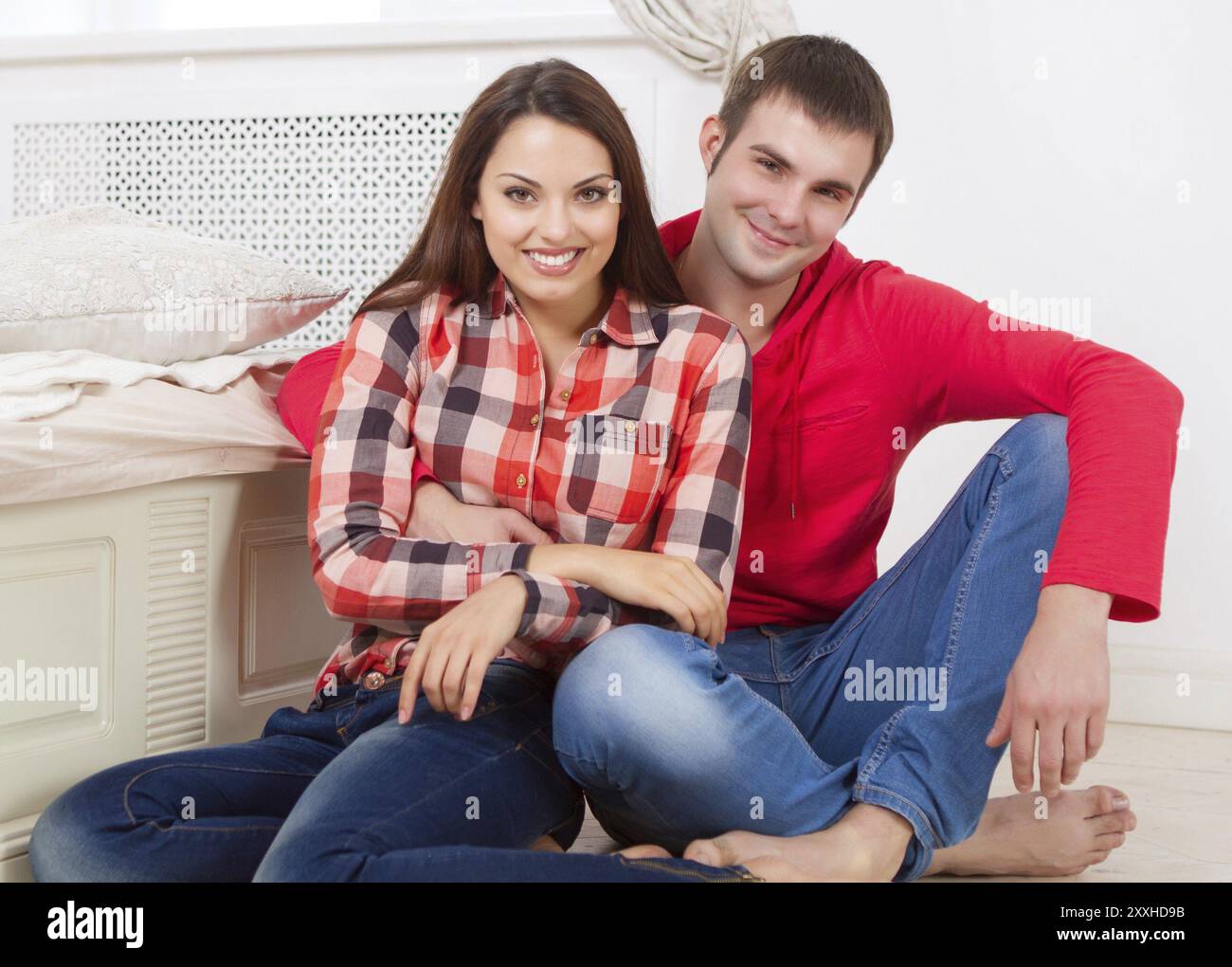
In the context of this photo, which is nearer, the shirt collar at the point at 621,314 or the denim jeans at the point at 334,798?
the denim jeans at the point at 334,798

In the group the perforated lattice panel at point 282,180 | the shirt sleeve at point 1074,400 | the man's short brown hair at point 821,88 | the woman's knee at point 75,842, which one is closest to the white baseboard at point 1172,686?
the shirt sleeve at point 1074,400

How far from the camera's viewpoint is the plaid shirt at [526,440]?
1061 millimetres

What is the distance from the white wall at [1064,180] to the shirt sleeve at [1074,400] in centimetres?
79

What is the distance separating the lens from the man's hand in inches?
35.8

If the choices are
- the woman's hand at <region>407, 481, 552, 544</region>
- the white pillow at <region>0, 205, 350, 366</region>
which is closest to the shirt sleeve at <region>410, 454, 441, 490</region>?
the woman's hand at <region>407, 481, 552, 544</region>

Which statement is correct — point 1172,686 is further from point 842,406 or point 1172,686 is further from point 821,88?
point 821,88

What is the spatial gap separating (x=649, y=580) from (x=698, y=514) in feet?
0.30

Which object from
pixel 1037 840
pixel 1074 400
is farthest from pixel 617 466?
pixel 1037 840

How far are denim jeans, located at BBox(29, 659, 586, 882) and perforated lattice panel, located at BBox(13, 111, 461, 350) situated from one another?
1.18 metres

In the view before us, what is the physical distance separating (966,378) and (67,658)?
869 mm

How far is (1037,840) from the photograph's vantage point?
1172 millimetres

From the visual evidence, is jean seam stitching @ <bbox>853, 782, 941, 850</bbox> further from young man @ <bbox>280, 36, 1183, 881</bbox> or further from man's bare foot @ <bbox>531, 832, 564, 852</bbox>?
man's bare foot @ <bbox>531, 832, 564, 852</bbox>

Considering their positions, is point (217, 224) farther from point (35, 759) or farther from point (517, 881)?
point (517, 881)

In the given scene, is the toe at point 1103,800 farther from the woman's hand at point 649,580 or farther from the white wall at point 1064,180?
the white wall at point 1064,180
